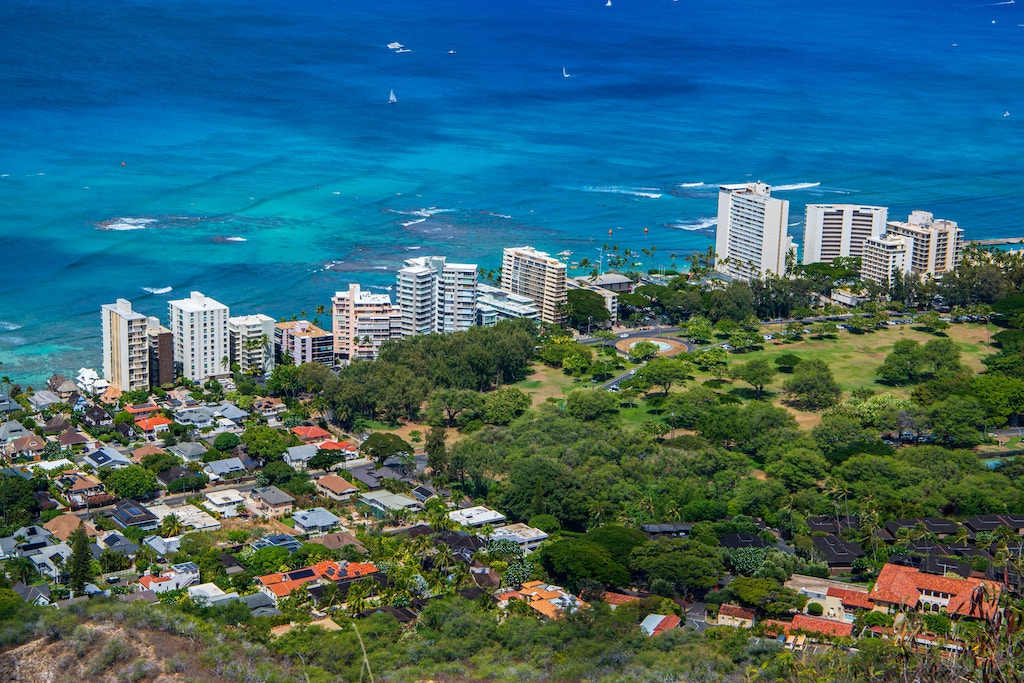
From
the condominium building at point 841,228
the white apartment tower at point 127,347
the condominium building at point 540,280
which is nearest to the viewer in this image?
the white apartment tower at point 127,347

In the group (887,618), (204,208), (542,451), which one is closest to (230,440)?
(542,451)

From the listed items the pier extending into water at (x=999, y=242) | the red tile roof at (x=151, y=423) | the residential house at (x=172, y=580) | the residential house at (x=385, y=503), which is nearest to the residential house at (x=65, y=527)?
the residential house at (x=172, y=580)

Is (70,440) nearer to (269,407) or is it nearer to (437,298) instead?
(269,407)

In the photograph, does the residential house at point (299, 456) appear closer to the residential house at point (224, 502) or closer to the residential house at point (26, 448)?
the residential house at point (224, 502)

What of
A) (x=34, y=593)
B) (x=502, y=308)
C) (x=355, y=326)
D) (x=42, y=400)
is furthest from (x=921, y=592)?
(x=42, y=400)

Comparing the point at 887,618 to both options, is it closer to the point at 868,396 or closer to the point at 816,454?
the point at 816,454

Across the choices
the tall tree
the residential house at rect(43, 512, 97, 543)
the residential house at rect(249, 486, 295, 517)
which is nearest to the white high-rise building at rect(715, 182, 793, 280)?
the residential house at rect(249, 486, 295, 517)

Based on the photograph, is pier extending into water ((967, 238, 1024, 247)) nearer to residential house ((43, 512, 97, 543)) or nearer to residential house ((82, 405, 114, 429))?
residential house ((82, 405, 114, 429))
